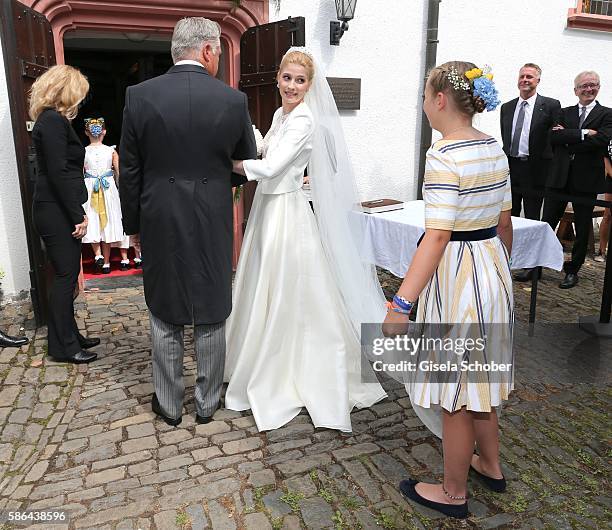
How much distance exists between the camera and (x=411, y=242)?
430cm

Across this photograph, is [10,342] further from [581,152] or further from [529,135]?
[581,152]

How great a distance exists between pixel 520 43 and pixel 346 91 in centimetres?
261

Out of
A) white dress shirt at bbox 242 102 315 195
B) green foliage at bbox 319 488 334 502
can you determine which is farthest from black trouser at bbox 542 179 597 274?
green foliage at bbox 319 488 334 502

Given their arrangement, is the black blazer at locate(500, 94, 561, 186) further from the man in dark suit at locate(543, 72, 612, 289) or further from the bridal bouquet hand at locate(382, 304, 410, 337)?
the bridal bouquet hand at locate(382, 304, 410, 337)

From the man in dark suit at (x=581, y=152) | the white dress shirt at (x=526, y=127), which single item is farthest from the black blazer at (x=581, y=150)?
the white dress shirt at (x=526, y=127)

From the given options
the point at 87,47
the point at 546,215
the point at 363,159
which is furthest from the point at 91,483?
the point at 87,47

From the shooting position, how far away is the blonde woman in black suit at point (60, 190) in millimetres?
3736

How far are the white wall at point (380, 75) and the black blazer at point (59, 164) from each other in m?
2.97

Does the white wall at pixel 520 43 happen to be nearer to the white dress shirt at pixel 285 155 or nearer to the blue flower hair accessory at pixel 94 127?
the blue flower hair accessory at pixel 94 127

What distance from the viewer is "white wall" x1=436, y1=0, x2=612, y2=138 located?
6.89 m

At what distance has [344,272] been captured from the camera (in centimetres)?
361

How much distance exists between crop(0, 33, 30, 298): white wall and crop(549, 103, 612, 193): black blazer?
5400mm

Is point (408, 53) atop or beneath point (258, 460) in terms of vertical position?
atop
